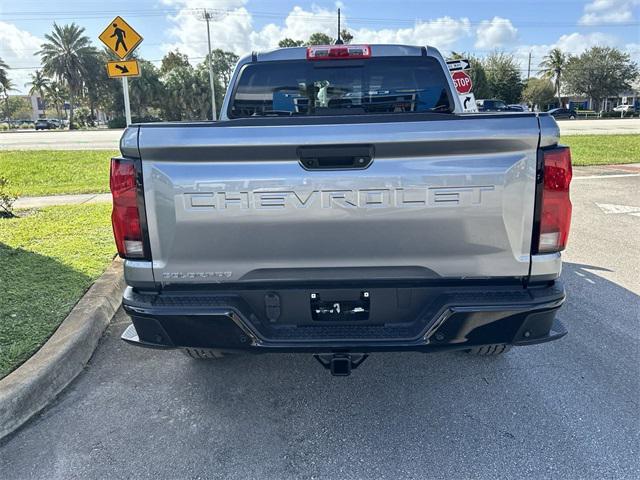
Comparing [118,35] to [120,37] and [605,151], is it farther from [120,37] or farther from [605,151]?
[605,151]

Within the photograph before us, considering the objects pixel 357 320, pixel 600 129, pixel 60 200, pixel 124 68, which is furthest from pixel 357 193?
pixel 600 129

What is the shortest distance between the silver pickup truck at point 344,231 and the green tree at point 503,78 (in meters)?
63.1

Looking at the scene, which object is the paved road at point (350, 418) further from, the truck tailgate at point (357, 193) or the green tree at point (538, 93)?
the green tree at point (538, 93)

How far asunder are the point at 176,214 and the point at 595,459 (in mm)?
2441

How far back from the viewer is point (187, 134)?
227 cm

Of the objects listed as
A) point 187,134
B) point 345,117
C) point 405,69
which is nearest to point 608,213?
point 405,69

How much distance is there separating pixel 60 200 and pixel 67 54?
6369cm

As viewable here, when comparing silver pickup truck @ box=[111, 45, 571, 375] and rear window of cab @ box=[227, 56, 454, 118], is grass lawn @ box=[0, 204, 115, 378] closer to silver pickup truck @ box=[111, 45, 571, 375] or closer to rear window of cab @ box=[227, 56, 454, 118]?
silver pickup truck @ box=[111, 45, 571, 375]

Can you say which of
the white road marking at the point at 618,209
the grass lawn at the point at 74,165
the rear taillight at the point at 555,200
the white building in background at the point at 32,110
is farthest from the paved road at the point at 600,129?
the white building in background at the point at 32,110

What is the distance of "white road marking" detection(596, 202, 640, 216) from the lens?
8211 millimetres

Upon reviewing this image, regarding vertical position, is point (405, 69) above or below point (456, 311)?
above

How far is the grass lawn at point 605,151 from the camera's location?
14.9 meters

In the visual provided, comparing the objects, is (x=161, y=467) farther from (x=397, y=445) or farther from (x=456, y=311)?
(x=456, y=311)

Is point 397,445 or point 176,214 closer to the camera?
point 176,214
